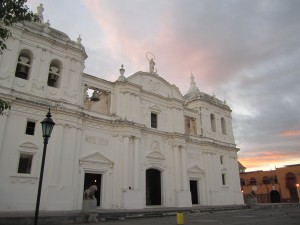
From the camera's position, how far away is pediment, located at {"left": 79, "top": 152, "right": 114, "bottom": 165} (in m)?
19.0

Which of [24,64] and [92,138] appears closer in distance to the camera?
[24,64]

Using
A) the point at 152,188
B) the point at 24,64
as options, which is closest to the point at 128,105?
the point at 152,188

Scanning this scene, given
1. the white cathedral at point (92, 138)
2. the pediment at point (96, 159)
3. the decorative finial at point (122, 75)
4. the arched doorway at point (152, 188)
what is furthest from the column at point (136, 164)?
the decorative finial at point (122, 75)

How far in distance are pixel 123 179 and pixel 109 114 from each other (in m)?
5.32

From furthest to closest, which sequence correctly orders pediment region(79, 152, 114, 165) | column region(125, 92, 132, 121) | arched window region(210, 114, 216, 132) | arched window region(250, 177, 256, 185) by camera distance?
arched window region(250, 177, 256, 185)
arched window region(210, 114, 216, 132)
column region(125, 92, 132, 121)
pediment region(79, 152, 114, 165)

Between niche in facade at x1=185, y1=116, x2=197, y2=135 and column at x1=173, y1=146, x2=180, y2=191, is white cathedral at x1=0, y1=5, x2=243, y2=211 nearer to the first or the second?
column at x1=173, y1=146, x2=180, y2=191

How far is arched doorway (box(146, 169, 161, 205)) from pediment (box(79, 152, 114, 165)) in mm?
4512

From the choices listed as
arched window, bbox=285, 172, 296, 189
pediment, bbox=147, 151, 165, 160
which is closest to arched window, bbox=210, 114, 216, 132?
pediment, bbox=147, 151, 165, 160

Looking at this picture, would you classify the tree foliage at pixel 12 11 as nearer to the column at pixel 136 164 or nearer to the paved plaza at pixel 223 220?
the paved plaza at pixel 223 220

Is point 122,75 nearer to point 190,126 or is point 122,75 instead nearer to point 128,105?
point 128,105

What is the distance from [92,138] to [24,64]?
23.1ft

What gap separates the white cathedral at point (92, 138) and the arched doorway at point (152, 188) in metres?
0.08

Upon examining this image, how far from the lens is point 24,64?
1841cm

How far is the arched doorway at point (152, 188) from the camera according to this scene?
2313cm
